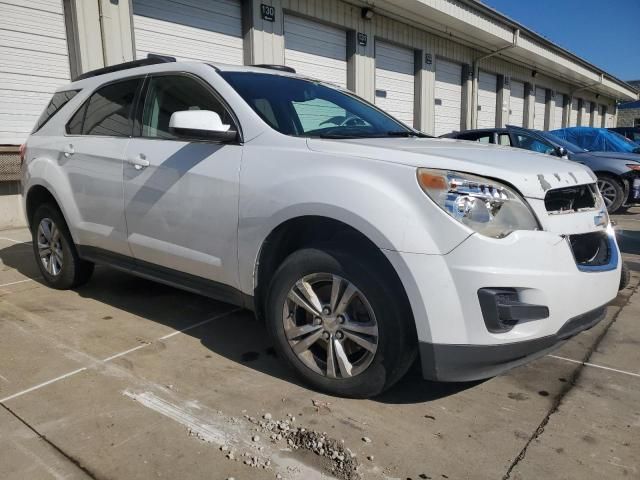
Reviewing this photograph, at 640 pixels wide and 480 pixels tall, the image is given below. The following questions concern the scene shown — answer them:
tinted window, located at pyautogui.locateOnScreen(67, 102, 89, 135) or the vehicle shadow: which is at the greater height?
tinted window, located at pyautogui.locateOnScreen(67, 102, 89, 135)

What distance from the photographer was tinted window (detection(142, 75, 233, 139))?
325 cm

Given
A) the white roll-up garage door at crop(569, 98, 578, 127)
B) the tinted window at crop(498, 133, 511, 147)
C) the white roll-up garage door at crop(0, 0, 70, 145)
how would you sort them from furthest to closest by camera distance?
the white roll-up garage door at crop(569, 98, 578, 127), the tinted window at crop(498, 133, 511, 147), the white roll-up garage door at crop(0, 0, 70, 145)

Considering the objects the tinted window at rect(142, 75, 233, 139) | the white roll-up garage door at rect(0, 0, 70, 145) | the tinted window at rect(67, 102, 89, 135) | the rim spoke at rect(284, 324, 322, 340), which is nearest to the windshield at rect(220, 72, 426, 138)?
the tinted window at rect(142, 75, 233, 139)

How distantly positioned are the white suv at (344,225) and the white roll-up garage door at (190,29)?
5829 millimetres

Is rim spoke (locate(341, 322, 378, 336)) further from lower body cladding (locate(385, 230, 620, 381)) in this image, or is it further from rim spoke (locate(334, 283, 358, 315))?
lower body cladding (locate(385, 230, 620, 381))

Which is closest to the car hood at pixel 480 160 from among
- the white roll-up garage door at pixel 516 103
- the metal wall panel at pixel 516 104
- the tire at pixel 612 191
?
the tire at pixel 612 191

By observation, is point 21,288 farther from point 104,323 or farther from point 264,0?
point 264,0

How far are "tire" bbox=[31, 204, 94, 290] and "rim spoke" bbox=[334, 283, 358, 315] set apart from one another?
2766 millimetres

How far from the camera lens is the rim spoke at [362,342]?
246 centimetres

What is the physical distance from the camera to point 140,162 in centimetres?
340

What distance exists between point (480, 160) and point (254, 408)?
1617 mm

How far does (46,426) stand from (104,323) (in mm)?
1411

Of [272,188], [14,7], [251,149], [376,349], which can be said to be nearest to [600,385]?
[376,349]

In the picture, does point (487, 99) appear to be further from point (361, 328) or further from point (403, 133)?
point (361, 328)
